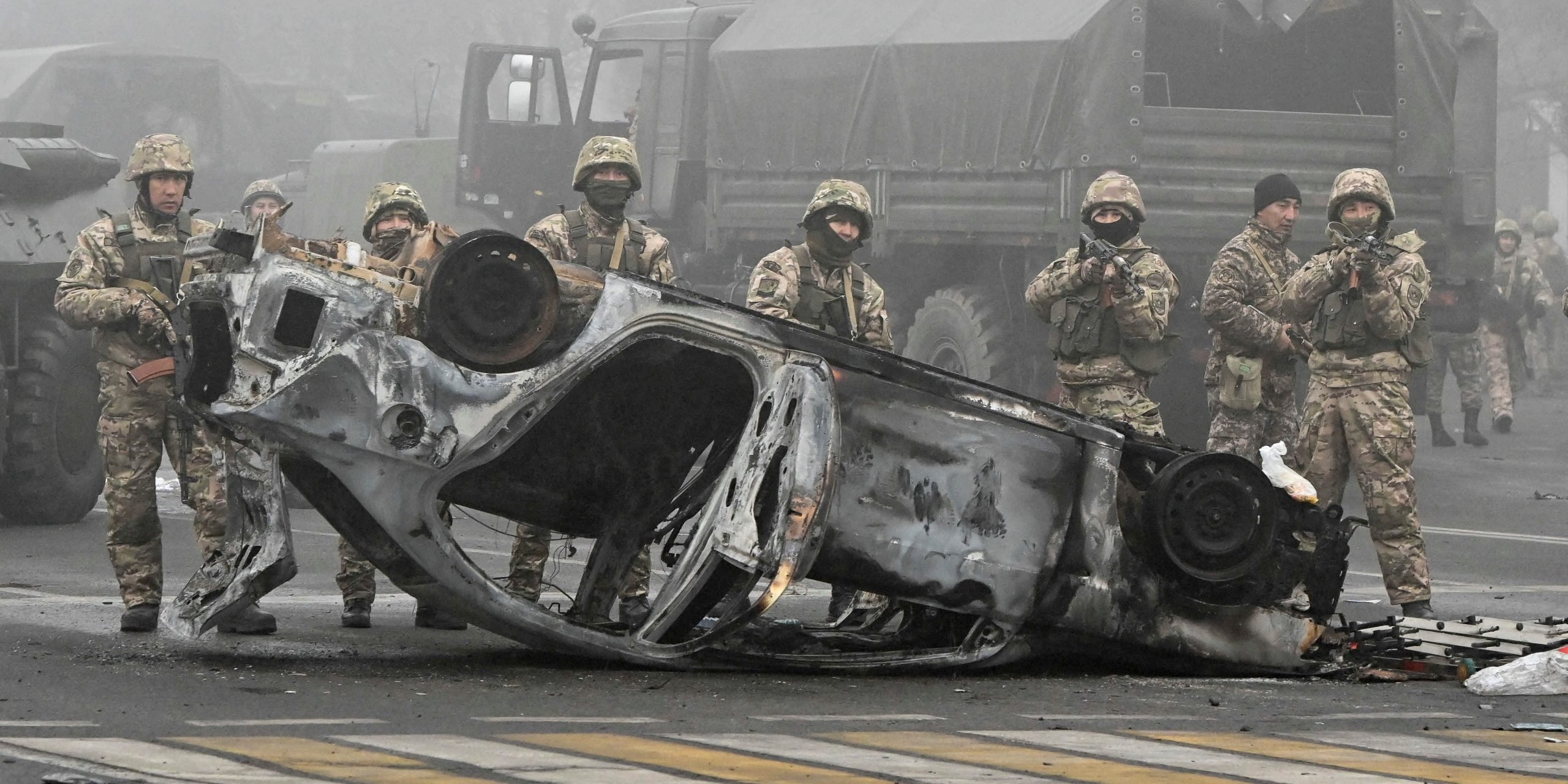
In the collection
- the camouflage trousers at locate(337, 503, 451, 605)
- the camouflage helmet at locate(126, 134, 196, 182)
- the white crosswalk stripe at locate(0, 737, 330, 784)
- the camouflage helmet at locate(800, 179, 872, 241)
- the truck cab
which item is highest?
the truck cab

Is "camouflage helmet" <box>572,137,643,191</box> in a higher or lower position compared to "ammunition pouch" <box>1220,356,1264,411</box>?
higher

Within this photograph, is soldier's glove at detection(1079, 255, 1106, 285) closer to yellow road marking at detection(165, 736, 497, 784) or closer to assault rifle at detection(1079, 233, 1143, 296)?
assault rifle at detection(1079, 233, 1143, 296)

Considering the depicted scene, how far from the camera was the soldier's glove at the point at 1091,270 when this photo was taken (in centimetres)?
924

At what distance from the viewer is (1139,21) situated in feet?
48.0

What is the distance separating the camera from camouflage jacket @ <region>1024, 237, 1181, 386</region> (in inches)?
367

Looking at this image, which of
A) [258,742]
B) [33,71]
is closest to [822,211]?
[258,742]

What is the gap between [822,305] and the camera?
8.70 m

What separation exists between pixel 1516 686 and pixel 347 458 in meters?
3.65

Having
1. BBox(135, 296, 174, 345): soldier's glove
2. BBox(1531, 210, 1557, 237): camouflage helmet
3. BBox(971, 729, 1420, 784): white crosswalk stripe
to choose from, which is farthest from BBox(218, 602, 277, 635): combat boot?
BBox(1531, 210, 1557, 237): camouflage helmet

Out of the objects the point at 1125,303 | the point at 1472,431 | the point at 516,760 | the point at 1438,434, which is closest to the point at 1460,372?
the point at 1472,431

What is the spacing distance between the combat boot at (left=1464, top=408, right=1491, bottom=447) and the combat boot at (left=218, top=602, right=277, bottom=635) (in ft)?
42.9

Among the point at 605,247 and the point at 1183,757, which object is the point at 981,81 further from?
the point at 1183,757

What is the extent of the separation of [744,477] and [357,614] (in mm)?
2566

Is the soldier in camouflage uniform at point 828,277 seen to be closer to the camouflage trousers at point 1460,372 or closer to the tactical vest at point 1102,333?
the tactical vest at point 1102,333
